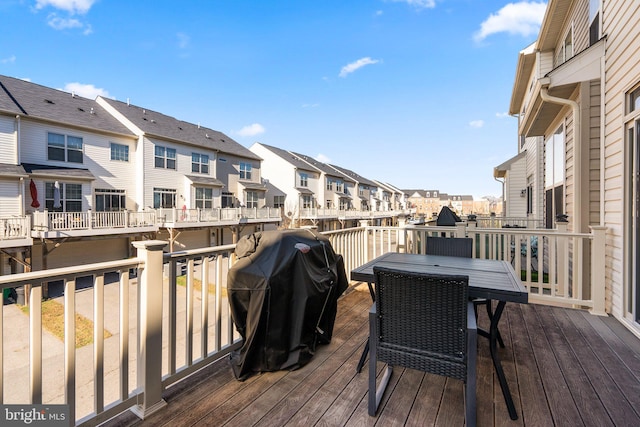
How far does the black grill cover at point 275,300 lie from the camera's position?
2117 mm

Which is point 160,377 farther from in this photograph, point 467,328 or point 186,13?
point 186,13

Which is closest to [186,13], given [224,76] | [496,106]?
[224,76]

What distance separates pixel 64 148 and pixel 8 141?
182cm

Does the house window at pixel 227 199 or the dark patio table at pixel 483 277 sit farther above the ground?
the house window at pixel 227 199

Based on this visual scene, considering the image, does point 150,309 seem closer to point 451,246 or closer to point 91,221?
point 451,246

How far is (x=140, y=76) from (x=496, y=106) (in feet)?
57.9

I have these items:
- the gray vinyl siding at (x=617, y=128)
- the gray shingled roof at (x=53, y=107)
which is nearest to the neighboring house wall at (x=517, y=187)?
the gray vinyl siding at (x=617, y=128)

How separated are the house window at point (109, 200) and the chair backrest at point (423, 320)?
51.4 feet

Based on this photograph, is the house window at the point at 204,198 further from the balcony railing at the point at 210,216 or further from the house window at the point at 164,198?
the balcony railing at the point at 210,216

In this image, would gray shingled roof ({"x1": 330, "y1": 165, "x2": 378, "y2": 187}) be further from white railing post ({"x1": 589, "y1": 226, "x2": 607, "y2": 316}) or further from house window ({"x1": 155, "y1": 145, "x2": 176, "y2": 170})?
white railing post ({"x1": 589, "y1": 226, "x2": 607, "y2": 316})

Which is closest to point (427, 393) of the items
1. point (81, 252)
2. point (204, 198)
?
point (81, 252)

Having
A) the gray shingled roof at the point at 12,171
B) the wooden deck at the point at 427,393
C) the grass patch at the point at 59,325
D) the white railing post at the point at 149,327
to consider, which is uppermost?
the gray shingled roof at the point at 12,171

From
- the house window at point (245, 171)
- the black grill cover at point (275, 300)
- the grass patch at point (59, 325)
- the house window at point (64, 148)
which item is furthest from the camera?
the house window at point (245, 171)

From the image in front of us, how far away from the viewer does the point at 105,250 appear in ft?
45.0
